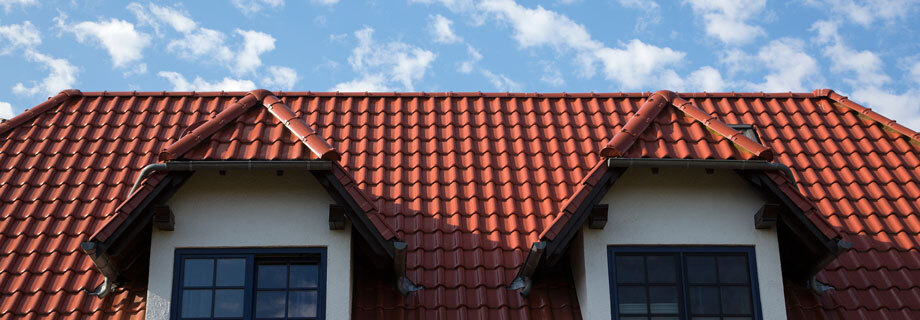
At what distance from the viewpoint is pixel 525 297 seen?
384 inches

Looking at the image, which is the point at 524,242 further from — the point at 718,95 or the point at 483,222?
the point at 718,95

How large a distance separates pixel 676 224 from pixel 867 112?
5.26 meters

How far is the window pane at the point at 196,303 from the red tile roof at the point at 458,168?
69cm

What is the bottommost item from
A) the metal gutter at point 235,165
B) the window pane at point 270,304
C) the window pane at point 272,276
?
the window pane at point 270,304

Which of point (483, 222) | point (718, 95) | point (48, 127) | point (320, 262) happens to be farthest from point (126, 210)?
point (718, 95)

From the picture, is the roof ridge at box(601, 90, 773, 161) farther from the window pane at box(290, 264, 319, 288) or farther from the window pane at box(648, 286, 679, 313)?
the window pane at box(290, 264, 319, 288)

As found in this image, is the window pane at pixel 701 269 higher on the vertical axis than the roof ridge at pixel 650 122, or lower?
lower

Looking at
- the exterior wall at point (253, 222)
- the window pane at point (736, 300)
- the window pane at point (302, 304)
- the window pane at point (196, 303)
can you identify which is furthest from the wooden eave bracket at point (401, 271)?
the window pane at point (736, 300)

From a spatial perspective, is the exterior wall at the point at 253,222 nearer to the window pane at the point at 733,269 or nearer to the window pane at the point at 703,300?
the window pane at the point at 703,300

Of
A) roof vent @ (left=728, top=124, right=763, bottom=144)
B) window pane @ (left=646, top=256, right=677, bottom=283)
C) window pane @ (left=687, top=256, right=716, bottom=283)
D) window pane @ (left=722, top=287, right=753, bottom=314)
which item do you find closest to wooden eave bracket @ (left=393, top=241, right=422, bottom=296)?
window pane @ (left=646, top=256, right=677, bottom=283)

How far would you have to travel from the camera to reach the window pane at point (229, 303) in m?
9.07

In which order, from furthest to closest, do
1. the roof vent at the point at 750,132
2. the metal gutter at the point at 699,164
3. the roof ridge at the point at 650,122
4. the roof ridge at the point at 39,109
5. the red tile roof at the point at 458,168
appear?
the roof ridge at the point at 39,109
the roof vent at the point at 750,132
the red tile roof at the point at 458,168
the roof ridge at the point at 650,122
the metal gutter at the point at 699,164

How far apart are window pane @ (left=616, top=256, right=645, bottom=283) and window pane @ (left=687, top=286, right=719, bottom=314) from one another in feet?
1.63

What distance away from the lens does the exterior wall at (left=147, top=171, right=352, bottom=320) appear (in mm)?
9328
